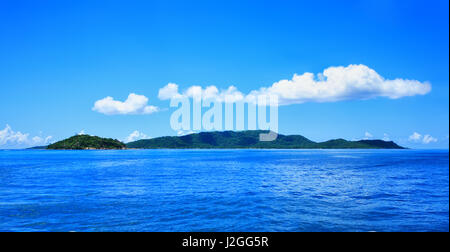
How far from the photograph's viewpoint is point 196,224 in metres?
16.8

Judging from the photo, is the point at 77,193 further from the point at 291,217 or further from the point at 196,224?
the point at 291,217

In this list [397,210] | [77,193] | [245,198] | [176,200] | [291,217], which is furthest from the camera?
[77,193]

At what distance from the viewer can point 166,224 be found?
54.8 feet

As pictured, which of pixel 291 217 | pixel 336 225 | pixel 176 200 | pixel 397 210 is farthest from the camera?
pixel 176 200
